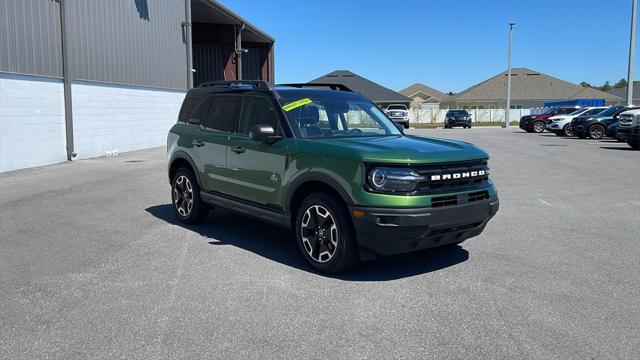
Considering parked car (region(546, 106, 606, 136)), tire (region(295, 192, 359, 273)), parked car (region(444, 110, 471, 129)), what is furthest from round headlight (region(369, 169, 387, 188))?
parked car (region(444, 110, 471, 129))

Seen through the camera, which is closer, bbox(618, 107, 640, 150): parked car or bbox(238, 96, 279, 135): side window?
bbox(238, 96, 279, 135): side window

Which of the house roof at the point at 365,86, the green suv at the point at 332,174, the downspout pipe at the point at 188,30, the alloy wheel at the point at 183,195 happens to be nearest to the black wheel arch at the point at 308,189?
the green suv at the point at 332,174

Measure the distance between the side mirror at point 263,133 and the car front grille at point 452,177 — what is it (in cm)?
166

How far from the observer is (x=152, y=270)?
5.62 metres

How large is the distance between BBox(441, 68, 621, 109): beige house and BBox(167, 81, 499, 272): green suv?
234 feet

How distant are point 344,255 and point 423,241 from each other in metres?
0.72

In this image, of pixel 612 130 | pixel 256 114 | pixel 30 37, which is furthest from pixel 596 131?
pixel 256 114

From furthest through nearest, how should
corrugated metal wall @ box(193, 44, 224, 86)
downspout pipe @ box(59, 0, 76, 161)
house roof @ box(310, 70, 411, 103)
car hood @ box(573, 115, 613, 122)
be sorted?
house roof @ box(310, 70, 411, 103), corrugated metal wall @ box(193, 44, 224, 86), car hood @ box(573, 115, 613, 122), downspout pipe @ box(59, 0, 76, 161)

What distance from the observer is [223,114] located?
7199 mm

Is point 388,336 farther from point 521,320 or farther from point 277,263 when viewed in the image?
point 277,263

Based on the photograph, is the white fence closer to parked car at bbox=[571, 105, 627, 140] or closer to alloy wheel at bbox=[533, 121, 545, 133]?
alloy wheel at bbox=[533, 121, 545, 133]

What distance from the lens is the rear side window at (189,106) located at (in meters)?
7.87

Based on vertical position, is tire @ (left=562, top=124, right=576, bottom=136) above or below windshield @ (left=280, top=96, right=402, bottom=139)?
below

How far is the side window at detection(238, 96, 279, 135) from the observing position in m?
6.31
